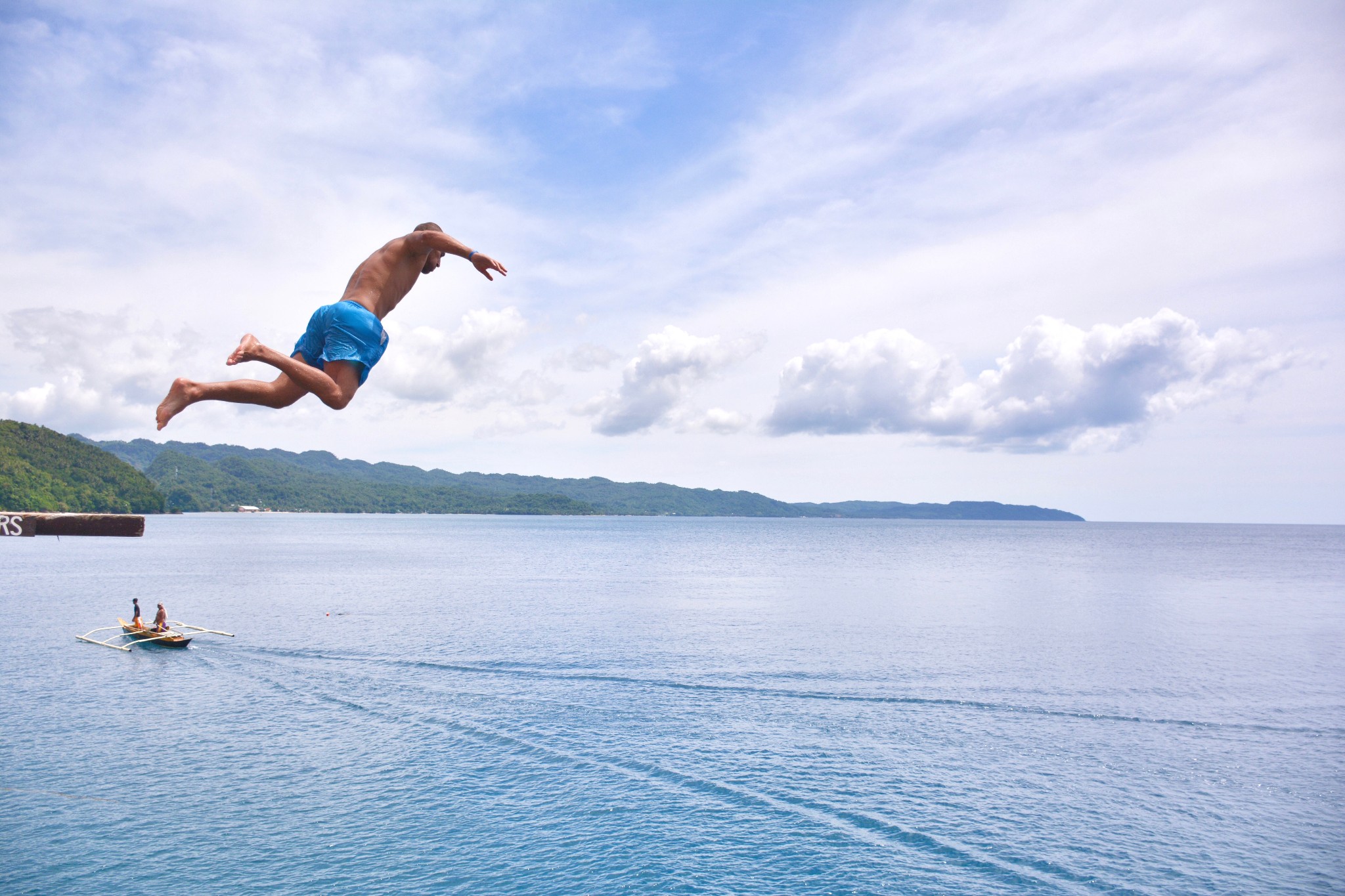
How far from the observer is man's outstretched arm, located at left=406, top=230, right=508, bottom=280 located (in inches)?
203

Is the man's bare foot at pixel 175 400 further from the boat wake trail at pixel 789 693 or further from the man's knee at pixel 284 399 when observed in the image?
the boat wake trail at pixel 789 693

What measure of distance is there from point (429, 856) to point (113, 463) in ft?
560

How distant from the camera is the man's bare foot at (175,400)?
478cm

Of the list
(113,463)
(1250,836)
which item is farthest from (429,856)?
(113,463)

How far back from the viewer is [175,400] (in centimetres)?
480

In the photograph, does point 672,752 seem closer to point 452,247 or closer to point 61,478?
point 452,247

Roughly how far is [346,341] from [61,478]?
13014cm

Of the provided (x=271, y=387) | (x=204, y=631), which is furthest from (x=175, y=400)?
(x=204, y=631)

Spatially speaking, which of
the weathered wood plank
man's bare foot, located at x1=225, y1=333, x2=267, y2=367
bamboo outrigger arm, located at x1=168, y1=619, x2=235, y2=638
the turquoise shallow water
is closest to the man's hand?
man's bare foot, located at x1=225, y1=333, x2=267, y2=367

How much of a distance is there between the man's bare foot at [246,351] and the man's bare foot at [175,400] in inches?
18.0

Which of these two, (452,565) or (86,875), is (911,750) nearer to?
(86,875)

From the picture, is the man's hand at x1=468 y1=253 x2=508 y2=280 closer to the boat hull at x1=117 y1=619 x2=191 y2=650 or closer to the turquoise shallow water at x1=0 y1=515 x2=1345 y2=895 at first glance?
the turquoise shallow water at x1=0 y1=515 x2=1345 y2=895

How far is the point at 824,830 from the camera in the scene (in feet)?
77.0

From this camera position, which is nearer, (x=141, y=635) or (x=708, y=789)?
(x=708, y=789)
